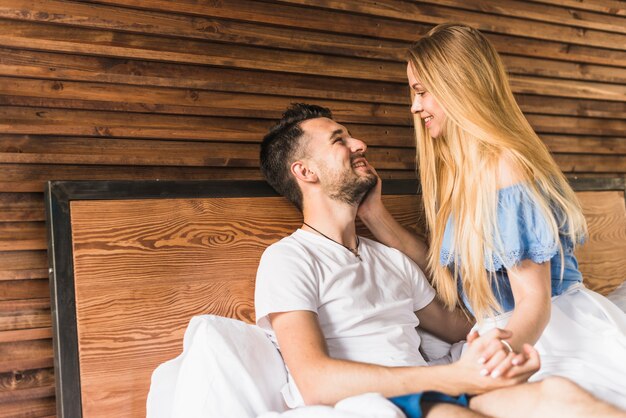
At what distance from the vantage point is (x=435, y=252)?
2268 mm

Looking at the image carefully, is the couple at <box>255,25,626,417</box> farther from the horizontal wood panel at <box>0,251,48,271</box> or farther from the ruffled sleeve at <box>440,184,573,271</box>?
the horizontal wood panel at <box>0,251,48,271</box>

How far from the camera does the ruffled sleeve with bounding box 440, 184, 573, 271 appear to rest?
74.5 inches

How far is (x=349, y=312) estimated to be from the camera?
6.51 ft

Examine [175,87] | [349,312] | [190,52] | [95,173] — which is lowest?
[349,312]

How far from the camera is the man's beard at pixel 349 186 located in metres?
2.20

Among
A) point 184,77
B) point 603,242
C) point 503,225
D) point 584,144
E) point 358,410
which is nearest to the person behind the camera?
point 358,410

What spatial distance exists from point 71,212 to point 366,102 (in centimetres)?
132

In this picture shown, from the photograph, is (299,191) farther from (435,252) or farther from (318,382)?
(318,382)

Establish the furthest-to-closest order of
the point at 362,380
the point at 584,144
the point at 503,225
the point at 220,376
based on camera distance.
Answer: the point at 584,144 < the point at 503,225 < the point at 220,376 < the point at 362,380

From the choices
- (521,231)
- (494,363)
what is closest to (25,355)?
(494,363)

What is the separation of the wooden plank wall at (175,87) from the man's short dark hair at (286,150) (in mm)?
229

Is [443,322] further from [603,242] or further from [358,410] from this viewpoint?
[603,242]

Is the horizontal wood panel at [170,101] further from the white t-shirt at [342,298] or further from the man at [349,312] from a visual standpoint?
the white t-shirt at [342,298]

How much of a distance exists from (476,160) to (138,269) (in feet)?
3.49
